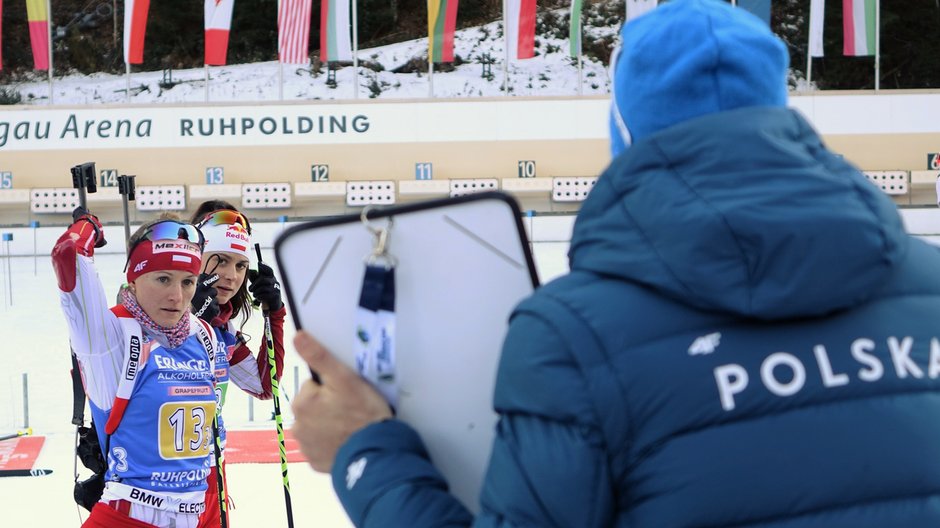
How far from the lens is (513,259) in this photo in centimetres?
113

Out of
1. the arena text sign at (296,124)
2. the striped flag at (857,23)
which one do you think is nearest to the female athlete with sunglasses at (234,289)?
the arena text sign at (296,124)

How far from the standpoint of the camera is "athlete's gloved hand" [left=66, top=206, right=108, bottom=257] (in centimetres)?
278

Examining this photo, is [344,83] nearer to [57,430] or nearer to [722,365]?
[57,430]

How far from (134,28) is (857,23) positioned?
42.0ft

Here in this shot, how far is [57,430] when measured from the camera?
603 centimetres

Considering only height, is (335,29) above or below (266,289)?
above

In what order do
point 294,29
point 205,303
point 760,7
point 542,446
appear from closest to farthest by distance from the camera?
point 542,446 → point 205,303 → point 294,29 → point 760,7

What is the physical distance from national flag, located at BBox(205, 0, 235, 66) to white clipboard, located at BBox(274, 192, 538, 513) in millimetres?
19122

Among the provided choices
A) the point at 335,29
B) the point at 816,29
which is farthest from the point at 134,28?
the point at 816,29

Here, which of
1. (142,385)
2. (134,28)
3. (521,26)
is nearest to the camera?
(142,385)

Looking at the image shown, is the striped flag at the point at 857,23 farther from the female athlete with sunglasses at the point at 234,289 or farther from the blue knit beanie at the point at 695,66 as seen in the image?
the blue knit beanie at the point at 695,66

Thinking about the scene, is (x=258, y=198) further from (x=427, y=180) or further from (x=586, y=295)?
(x=586, y=295)

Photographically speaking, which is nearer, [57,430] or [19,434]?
[19,434]

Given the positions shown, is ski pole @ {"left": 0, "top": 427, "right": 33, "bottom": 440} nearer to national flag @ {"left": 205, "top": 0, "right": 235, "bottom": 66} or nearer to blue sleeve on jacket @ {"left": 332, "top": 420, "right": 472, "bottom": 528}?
blue sleeve on jacket @ {"left": 332, "top": 420, "right": 472, "bottom": 528}
